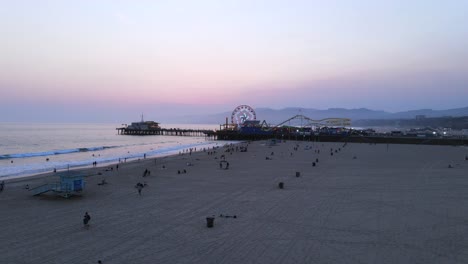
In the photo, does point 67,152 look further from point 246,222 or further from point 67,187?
point 246,222

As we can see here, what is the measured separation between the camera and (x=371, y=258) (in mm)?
Result: 8758

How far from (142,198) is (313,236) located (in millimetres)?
8668

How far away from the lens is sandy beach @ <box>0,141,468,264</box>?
9109 mm

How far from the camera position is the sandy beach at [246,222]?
9109 mm

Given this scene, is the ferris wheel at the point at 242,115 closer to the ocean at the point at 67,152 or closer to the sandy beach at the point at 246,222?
the ocean at the point at 67,152

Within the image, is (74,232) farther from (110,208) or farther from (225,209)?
(225,209)

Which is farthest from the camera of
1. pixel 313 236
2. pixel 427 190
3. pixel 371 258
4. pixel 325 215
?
pixel 427 190

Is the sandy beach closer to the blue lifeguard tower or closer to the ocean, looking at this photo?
the blue lifeguard tower

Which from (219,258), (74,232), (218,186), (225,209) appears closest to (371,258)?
(219,258)

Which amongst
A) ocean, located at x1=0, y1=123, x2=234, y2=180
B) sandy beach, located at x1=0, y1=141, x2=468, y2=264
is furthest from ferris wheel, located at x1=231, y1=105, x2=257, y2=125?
sandy beach, located at x1=0, y1=141, x2=468, y2=264

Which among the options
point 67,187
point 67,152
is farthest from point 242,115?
point 67,187

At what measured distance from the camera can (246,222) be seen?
1192 cm

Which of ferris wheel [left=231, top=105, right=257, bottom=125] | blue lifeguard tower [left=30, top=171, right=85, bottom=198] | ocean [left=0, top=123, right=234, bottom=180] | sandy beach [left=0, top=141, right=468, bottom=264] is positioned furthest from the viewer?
ferris wheel [left=231, top=105, right=257, bottom=125]

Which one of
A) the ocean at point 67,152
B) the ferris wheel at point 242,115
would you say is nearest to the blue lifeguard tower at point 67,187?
the ocean at point 67,152
